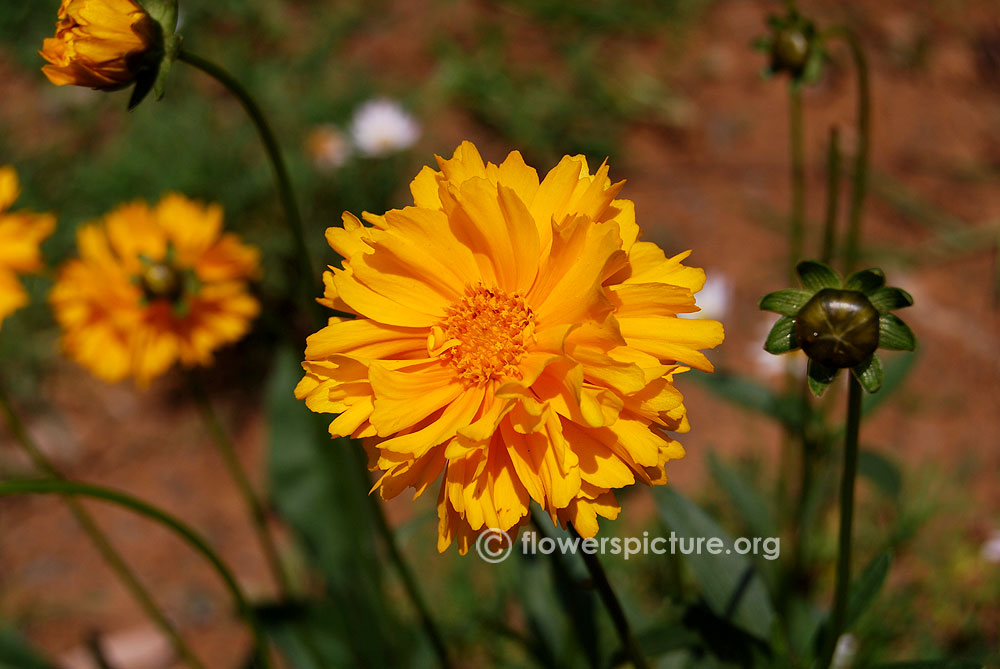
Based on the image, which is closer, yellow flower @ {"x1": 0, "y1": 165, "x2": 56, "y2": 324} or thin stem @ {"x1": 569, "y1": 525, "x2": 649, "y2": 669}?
thin stem @ {"x1": 569, "y1": 525, "x2": 649, "y2": 669}

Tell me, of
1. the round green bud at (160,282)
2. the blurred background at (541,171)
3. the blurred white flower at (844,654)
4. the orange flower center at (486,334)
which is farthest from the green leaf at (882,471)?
the round green bud at (160,282)

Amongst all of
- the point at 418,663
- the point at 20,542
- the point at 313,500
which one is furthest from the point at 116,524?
the point at 418,663

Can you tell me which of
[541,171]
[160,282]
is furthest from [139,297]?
[541,171]

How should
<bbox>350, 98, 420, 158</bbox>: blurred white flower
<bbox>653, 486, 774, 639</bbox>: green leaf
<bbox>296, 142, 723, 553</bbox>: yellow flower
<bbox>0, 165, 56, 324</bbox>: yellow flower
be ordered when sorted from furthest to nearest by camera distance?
<bbox>350, 98, 420, 158</bbox>: blurred white flower → <bbox>0, 165, 56, 324</bbox>: yellow flower → <bbox>653, 486, 774, 639</bbox>: green leaf → <bbox>296, 142, 723, 553</bbox>: yellow flower

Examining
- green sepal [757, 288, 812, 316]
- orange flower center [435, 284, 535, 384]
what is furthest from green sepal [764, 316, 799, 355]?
orange flower center [435, 284, 535, 384]

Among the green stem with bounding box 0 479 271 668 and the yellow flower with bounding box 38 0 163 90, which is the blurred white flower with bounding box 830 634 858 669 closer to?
the green stem with bounding box 0 479 271 668

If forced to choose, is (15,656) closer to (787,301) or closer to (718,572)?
(718,572)

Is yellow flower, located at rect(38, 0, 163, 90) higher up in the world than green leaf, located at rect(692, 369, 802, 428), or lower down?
higher up

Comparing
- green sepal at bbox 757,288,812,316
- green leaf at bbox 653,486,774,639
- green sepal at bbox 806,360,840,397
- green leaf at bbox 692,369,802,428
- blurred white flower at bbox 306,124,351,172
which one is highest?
blurred white flower at bbox 306,124,351,172
